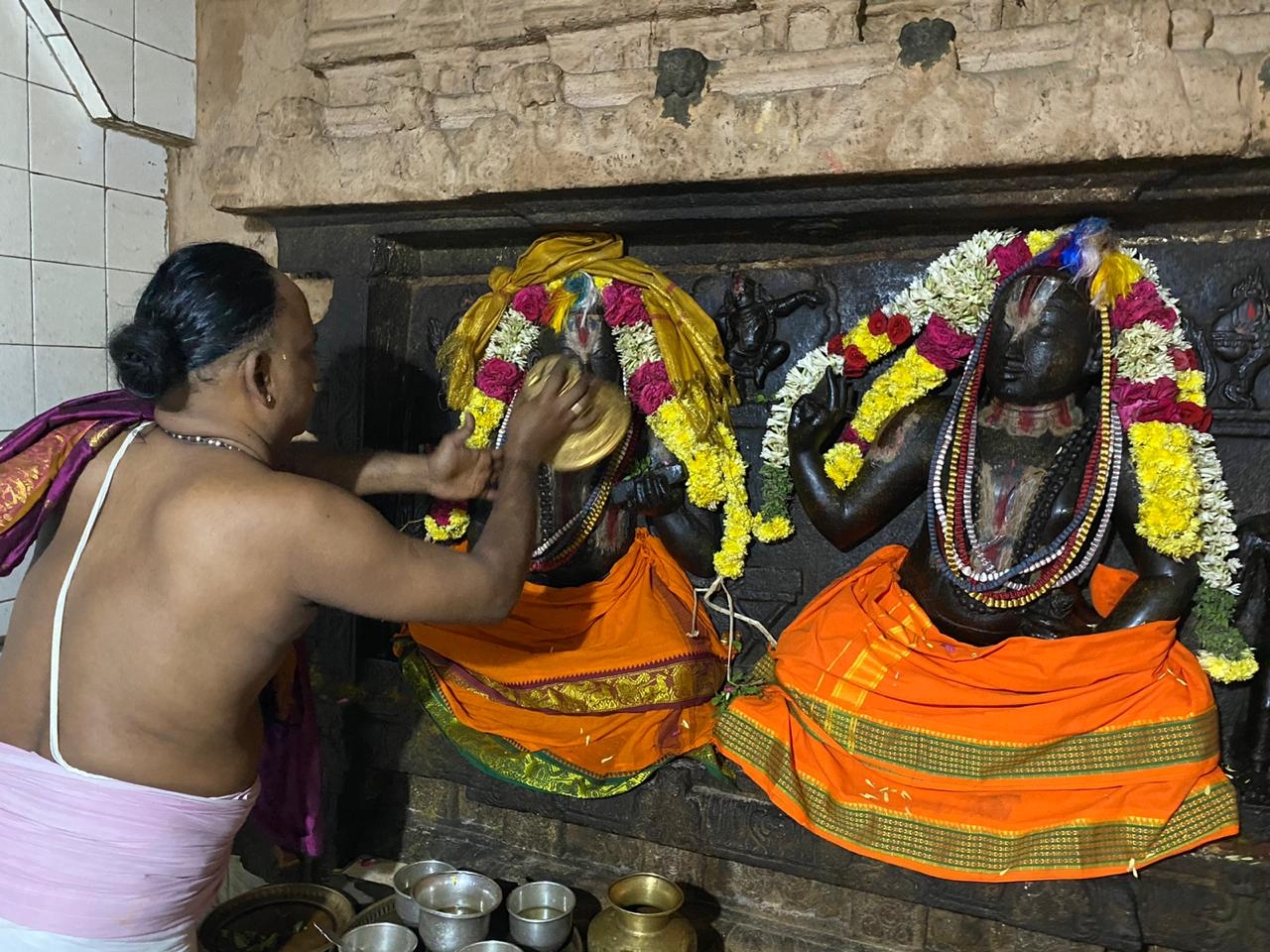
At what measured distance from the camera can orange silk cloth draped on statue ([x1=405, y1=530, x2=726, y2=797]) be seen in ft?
10.3

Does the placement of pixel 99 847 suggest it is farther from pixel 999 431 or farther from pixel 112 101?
pixel 112 101

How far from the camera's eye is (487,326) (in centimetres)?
353

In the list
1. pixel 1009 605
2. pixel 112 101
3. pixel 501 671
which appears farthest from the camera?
pixel 112 101

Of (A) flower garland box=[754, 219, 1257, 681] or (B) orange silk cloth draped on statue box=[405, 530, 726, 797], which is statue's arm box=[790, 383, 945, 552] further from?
(B) orange silk cloth draped on statue box=[405, 530, 726, 797]

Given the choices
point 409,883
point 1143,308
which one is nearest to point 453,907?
point 409,883

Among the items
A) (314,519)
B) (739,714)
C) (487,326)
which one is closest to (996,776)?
(739,714)

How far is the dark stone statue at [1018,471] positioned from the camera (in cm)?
284

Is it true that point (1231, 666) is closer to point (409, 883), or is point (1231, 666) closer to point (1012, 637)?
point (1012, 637)

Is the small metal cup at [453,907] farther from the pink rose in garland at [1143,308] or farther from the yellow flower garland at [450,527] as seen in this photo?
the pink rose in garland at [1143,308]

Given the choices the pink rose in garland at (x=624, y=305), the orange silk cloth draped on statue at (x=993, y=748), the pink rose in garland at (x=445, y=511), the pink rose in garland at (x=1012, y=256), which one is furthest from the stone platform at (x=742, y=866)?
the pink rose in garland at (x=1012, y=256)

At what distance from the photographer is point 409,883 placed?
3.07 meters

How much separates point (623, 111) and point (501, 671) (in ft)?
6.48

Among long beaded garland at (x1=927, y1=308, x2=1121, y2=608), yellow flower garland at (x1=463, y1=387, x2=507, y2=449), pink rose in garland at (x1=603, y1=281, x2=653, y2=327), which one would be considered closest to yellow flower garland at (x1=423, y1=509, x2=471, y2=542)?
yellow flower garland at (x1=463, y1=387, x2=507, y2=449)

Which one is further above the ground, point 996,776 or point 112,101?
point 112,101
